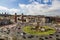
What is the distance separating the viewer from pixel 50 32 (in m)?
2.95

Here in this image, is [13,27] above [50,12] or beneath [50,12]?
beneath

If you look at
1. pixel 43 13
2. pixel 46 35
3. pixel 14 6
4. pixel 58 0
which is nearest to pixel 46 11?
pixel 43 13

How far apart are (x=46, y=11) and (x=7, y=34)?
1.10 m

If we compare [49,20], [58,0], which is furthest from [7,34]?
[58,0]

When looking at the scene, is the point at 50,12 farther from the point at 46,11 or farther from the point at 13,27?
the point at 13,27

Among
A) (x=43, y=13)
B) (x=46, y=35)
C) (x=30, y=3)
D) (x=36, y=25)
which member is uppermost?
(x=30, y=3)

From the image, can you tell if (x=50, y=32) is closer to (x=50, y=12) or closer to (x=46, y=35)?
(x=46, y=35)

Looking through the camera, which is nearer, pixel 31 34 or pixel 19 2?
pixel 31 34

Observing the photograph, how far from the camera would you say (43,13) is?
3100 mm

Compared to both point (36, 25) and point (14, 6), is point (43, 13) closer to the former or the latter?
point (36, 25)

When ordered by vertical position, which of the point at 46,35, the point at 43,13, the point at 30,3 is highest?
the point at 30,3

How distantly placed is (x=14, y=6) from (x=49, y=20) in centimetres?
94

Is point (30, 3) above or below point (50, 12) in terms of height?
above

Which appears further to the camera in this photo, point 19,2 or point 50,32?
point 19,2
